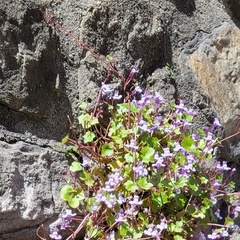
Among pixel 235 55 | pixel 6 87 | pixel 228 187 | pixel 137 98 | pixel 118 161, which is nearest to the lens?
pixel 6 87

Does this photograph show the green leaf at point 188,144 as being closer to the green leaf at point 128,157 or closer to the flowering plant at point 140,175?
the flowering plant at point 140,175

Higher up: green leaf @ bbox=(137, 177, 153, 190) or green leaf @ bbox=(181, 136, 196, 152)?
Result: green leaf @ bbox=(181, 136, 196, 152)

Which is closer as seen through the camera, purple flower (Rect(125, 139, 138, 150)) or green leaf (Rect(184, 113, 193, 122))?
purple flower (Rect(125, 139, 138, 150))

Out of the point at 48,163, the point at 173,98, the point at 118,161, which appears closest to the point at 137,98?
the point at 173,98

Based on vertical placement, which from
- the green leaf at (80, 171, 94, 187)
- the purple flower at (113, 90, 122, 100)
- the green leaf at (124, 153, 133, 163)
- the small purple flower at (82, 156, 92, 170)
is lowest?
the green leaf at (80, 171, 94, 187)

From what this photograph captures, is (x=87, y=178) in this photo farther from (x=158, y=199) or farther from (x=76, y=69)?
(x=76, y=69)

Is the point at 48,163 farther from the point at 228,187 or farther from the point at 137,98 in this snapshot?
the point at 228,187

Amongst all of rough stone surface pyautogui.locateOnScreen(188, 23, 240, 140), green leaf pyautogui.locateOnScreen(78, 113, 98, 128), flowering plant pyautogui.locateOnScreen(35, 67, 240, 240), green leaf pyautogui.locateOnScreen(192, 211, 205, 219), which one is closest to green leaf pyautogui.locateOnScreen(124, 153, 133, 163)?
flowering plant pyautogui.locateOnScreen(35, 67, 240, 240)

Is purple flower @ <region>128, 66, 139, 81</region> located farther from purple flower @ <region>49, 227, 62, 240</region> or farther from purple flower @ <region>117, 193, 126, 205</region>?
purple flower @ <region>49, 227, 62, 240</region>
